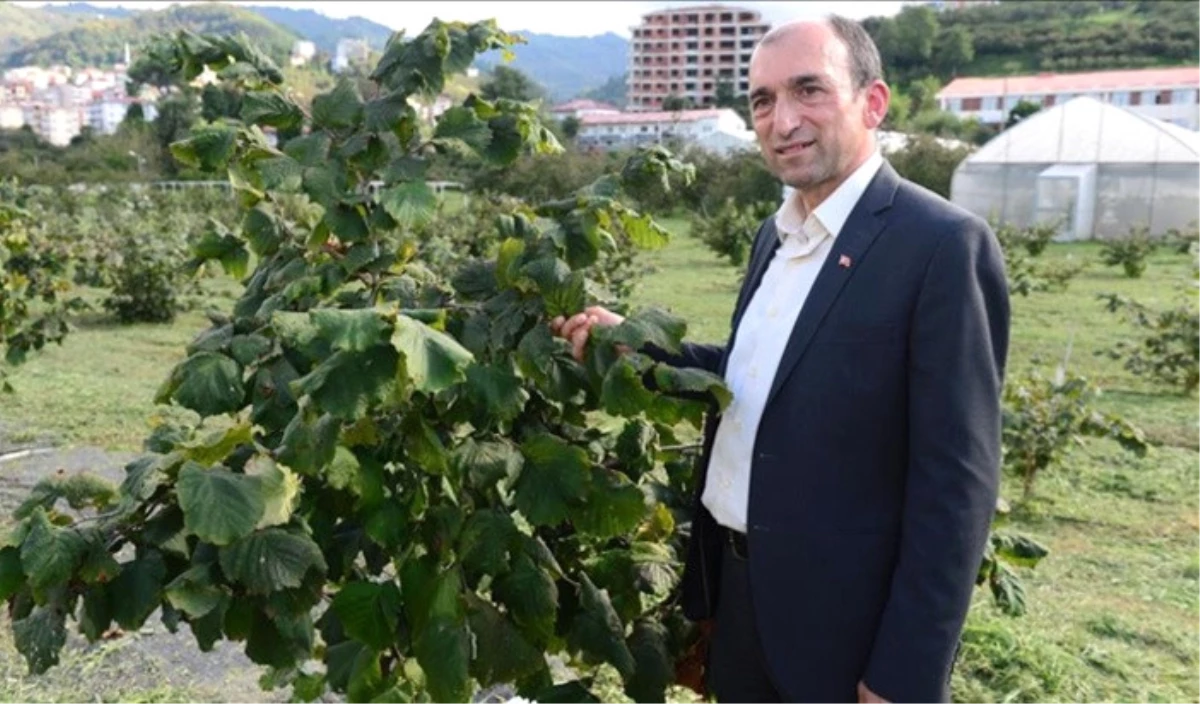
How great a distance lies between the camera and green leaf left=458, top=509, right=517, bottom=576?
172 centimetres

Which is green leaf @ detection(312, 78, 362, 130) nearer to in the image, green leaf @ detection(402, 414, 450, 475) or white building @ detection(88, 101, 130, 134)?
green leaf @ detection(402, 414, 450, 475)

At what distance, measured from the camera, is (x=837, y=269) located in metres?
1.82

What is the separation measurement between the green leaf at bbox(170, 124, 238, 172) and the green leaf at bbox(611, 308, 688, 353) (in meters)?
0.89

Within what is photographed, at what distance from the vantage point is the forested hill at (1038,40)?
78.3m

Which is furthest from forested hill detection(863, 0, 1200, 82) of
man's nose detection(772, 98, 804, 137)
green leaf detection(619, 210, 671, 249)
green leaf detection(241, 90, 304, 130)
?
man's nose detection(772, 98, 804, 137)

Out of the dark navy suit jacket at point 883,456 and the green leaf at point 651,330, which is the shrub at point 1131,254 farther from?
the green leaf at point 651,330

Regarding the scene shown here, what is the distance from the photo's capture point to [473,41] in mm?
2127

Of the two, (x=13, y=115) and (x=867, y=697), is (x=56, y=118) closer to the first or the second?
(x=13, y=115)

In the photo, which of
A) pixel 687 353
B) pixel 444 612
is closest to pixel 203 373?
pixel 444 612

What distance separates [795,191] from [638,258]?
19.4 metres

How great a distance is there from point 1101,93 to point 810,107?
6024 cm

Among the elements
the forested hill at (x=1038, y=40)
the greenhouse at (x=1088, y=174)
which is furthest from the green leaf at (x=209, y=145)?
the forested hill at (x=1038, y=40)

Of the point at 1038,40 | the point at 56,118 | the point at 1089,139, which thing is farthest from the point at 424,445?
the point at 56,118

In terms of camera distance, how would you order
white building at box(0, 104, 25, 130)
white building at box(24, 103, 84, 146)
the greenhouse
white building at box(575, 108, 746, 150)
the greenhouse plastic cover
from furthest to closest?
1. white building at box(0, 104, 25, 130)
2. white building at box(24, 103, 84, 146)
3. white building at box(575, 108, 746, 150)
4. the greenhouse plastic cover
5. the greenhouse
